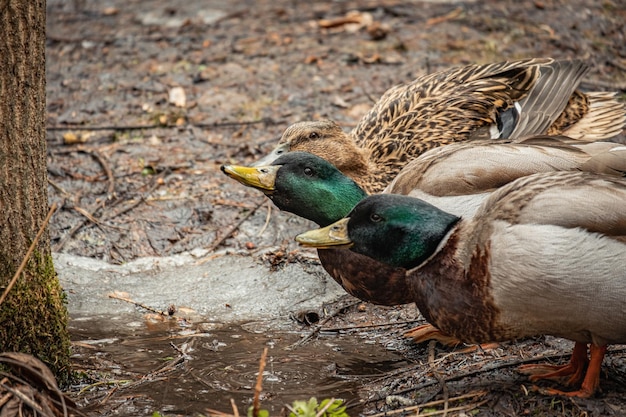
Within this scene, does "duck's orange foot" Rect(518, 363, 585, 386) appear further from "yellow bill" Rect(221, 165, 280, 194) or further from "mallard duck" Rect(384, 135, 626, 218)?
"yellow bill" Rect(221, 165, 280, 194)

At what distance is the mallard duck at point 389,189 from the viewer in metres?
4.69

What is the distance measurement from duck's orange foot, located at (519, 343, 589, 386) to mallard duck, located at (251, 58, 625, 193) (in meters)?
2.21

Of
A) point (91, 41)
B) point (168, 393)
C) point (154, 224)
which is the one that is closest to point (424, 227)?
point (168, 393)

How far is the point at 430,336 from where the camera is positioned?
502 cm

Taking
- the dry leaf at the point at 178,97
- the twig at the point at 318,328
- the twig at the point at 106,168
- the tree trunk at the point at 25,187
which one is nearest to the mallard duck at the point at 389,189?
the twig at the point at 318,328

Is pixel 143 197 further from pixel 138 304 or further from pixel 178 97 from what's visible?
pixel 178 97

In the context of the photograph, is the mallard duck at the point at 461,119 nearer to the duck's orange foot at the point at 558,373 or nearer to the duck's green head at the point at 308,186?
the duck's green head at the point at 308,186

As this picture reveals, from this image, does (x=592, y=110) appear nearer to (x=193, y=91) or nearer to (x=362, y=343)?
(x=362, y=343)

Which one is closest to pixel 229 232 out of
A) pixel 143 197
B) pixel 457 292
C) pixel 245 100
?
pixel 143 197

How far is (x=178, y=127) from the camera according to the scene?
7.88m

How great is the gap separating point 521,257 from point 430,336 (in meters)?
1.44

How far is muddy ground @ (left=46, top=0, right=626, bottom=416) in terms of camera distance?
4.64 metres

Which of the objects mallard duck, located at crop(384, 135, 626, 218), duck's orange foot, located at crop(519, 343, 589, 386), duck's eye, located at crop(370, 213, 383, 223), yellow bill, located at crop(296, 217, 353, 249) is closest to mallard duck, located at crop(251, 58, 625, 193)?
mallard duck, located at crop(384, 135, 626, 218)

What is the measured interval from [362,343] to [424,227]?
1327 millimetres
